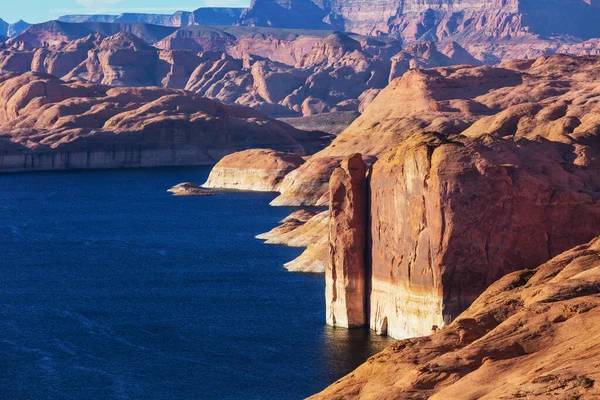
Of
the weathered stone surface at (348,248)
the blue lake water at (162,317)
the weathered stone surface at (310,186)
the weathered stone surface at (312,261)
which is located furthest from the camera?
the weathered stone surface at (310,186)

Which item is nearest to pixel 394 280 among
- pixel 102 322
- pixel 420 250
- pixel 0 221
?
pixel 420 250

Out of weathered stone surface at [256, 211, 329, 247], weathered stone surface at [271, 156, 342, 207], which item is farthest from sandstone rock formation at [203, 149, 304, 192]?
weathered stone surface at [256, 211, 329, 247]

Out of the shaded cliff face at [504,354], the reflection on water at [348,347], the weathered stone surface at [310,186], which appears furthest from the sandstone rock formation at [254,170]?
the shaded cliff face at [504,354]

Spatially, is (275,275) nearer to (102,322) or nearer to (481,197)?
(102,322)

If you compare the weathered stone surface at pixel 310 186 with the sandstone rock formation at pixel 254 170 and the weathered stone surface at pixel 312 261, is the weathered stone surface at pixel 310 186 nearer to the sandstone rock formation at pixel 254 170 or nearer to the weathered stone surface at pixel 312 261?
the sandstone rock formation at pixel 254 170

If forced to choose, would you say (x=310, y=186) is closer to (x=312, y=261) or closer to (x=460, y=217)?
(x=312, y=261)

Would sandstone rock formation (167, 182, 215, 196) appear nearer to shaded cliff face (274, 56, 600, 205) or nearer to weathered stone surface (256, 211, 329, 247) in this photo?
shaded cliff face (274, 56, 600, 205)
